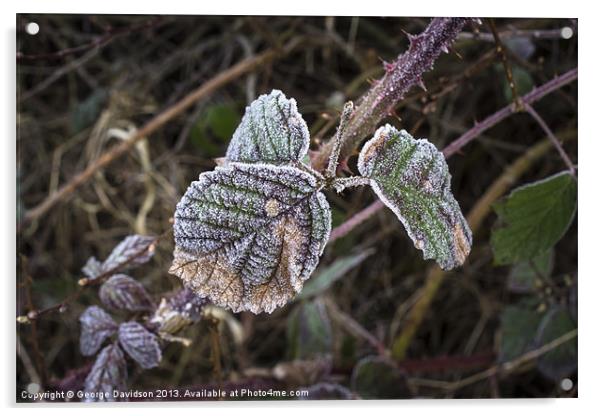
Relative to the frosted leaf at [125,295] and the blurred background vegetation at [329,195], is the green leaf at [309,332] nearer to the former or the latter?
the blurred background vegetation at [329,195]

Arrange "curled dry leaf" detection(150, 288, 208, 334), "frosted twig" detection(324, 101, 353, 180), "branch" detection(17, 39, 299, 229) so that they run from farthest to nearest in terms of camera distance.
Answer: "branch" detection(17, 39, 299, 229) → "curled dry leaf" detection(150, 288, 208, 334) → "frosted twig" detection(324, 101, 353, 180)

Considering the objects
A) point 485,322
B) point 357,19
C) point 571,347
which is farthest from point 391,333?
point 357,19

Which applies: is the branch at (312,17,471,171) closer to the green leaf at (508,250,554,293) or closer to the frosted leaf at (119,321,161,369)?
the frosted leaf at (119,321,161,369)

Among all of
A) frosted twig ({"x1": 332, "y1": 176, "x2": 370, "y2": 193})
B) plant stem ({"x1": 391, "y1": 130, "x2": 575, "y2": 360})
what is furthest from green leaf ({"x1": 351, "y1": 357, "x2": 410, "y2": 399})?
frosted twig ({"x1": 332, "y1": 176, "x2": 370, "y2": 193})

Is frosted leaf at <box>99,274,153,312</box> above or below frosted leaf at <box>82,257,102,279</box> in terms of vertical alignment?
below

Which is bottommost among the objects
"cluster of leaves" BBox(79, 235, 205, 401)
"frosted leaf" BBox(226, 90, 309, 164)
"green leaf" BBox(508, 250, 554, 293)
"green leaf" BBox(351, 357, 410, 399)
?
"green leaf" BBox(351, 357, 410, 399)

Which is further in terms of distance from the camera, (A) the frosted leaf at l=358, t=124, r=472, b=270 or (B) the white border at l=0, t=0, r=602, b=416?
(B) the white border at l=0, t=0, r=602, b=416
